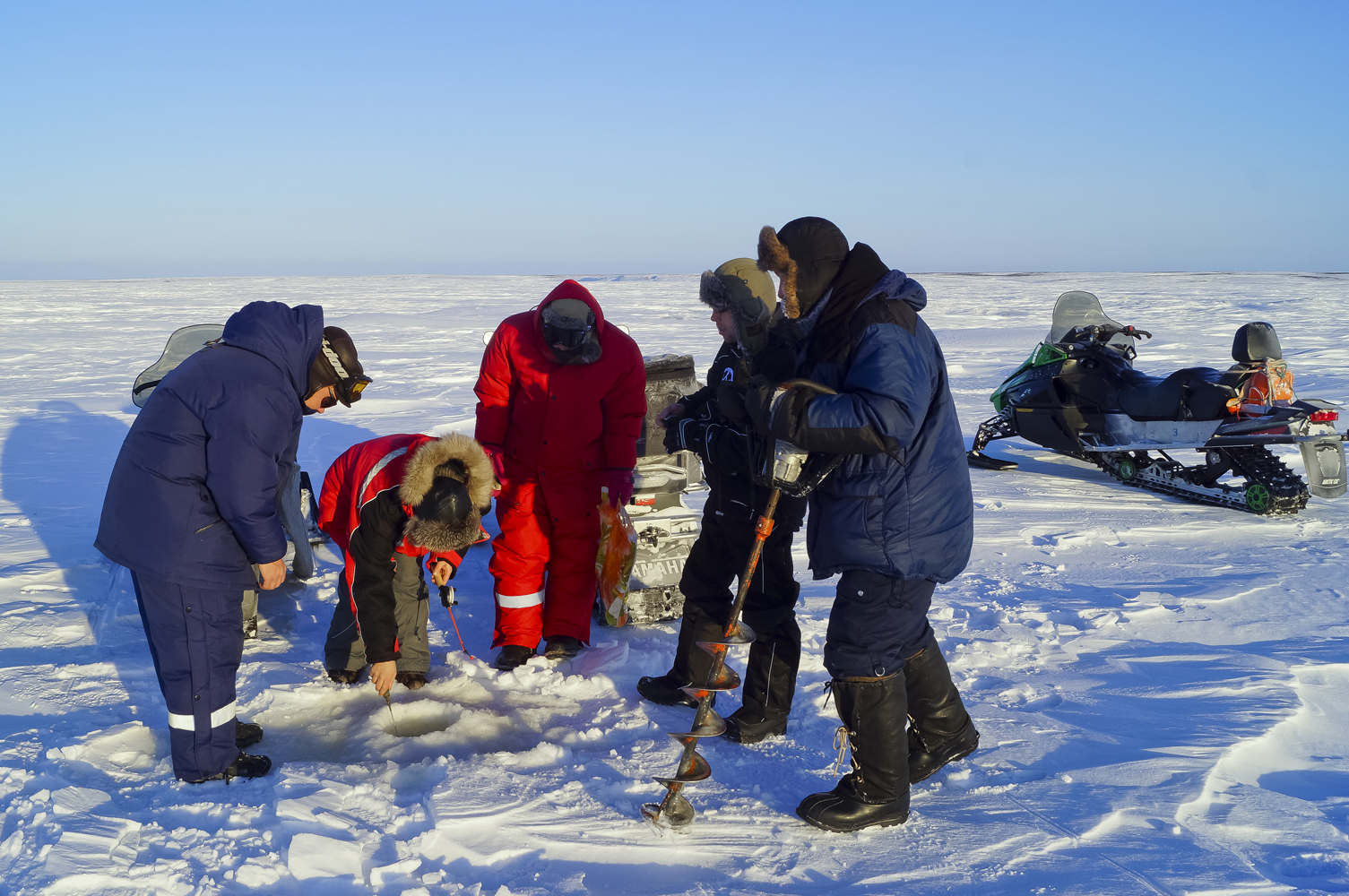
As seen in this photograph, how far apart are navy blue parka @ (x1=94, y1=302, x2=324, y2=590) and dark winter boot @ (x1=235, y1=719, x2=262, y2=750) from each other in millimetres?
657

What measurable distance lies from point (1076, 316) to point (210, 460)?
271 inches

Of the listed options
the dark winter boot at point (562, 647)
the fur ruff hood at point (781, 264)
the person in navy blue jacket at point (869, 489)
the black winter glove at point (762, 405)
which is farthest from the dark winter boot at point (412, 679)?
the fur ruff hood at point (781, 264)

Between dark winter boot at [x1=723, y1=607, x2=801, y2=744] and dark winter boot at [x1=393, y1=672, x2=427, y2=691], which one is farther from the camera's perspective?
dark winter boot at [x1=393, y1=672, x2=427, y2=691]

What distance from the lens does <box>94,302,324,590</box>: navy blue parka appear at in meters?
2.51

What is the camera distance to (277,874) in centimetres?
222

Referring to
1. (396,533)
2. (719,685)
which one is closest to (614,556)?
(396,533)

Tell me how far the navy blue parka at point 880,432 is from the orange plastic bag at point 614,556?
158 cm

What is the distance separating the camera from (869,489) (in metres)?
2.41

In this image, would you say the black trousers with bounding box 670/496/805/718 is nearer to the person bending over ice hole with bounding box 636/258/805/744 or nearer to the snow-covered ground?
the person bending over ice hole with bounding box 636/258/805/744

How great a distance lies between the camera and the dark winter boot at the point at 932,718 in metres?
2.71

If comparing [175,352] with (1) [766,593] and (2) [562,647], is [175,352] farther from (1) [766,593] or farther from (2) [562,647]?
(1) [766,593]

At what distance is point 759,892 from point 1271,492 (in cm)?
513

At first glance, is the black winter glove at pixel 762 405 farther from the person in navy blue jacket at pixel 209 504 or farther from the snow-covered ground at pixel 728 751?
the person in navy blue jacket at pixel 209 504

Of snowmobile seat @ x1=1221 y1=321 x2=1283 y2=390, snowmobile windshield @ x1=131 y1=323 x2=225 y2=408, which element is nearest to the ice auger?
snowmobile windshield @ x1=131 y1=323 x2=225 y2=408
